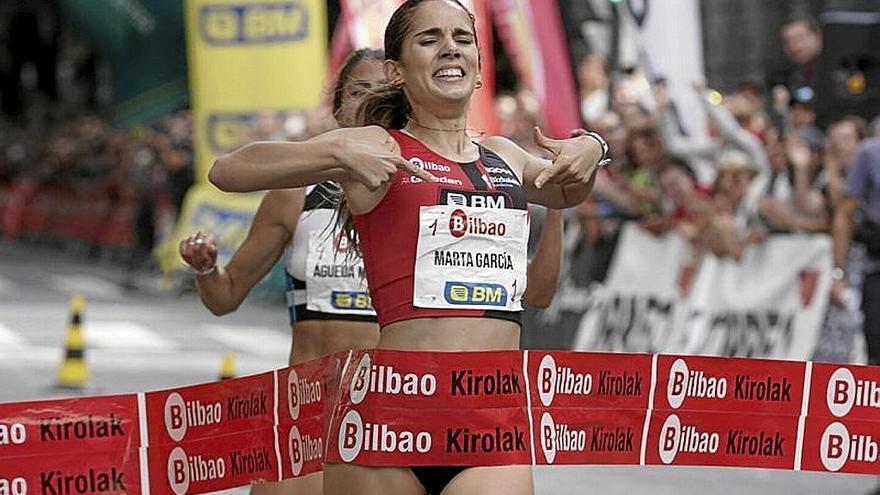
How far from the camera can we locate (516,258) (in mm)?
6430

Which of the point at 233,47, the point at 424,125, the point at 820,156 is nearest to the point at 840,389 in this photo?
the point at 424,125

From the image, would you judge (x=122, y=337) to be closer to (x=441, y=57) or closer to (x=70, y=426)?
(x=70, y=426)

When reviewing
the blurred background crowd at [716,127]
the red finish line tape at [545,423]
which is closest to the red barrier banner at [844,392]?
the red finish line tape at [545,423]

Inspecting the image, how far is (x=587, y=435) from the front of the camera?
6836 millimetres

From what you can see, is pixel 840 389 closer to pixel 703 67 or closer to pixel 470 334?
pixel 470 334

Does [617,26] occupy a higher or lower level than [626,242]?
higher

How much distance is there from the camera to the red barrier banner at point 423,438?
6305 mm

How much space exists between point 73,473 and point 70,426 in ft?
0.46

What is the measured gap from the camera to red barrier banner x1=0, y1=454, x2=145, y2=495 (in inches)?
266

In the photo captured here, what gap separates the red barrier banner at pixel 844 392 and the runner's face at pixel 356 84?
1748 millimetres

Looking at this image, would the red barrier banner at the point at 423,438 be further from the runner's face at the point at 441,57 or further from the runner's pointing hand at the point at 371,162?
the runner's face at the point at 441,57

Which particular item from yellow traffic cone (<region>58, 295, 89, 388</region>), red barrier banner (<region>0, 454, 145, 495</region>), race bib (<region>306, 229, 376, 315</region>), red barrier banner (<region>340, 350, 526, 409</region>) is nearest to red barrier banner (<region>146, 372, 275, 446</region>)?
red barrier banner (<region>0, 454, 145, 495</region>)

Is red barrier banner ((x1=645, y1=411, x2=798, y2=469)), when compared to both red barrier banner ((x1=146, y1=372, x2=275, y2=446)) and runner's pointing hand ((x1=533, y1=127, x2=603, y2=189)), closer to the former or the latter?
runner's pointing hand ((x1=533, y1=127, x2=603, y2=189))

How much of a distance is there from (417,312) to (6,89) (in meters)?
64.4
